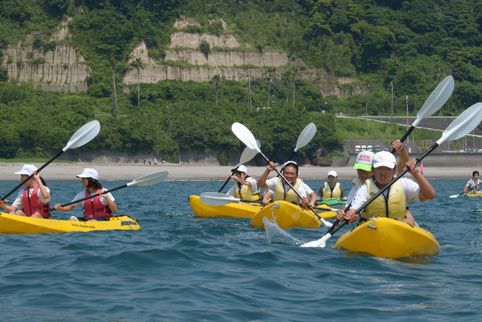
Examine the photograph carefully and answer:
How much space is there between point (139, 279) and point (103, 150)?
2329 inches

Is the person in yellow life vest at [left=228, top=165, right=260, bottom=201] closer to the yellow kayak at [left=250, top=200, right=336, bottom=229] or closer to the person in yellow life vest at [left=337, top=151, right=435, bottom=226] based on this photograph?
the yellow kayak at [left=250, top=200, right=336, bottom=229]

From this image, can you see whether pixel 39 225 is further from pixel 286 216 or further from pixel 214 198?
pixel 286 216

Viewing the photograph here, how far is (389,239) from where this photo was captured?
44.4ft

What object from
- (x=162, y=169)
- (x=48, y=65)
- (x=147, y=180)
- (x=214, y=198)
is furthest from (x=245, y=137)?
(x=48, y=65)

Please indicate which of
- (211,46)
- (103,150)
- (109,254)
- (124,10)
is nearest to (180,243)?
(109,254)

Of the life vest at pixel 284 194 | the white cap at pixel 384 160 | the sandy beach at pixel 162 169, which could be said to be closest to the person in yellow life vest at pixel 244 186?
the life vest at pixel 284 194

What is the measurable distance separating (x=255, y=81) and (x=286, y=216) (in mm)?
80014

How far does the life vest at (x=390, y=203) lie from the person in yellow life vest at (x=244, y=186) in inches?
342

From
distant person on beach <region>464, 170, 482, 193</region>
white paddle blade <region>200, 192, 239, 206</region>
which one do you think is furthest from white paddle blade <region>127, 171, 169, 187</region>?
distant person on beach <region>464, 170, 482, 193</region>

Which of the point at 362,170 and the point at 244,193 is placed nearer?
the point at 362,170

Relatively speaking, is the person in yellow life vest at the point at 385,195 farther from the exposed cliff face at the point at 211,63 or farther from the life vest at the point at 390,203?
the exposed cliff face at the point at 211,63

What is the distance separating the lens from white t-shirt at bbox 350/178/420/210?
44.8ft

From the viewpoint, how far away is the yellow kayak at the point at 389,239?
13.5 metres

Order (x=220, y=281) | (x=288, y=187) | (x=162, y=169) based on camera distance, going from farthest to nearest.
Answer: (x=162, y=169)
(x=288, y=187)
(x=220, y=281)
